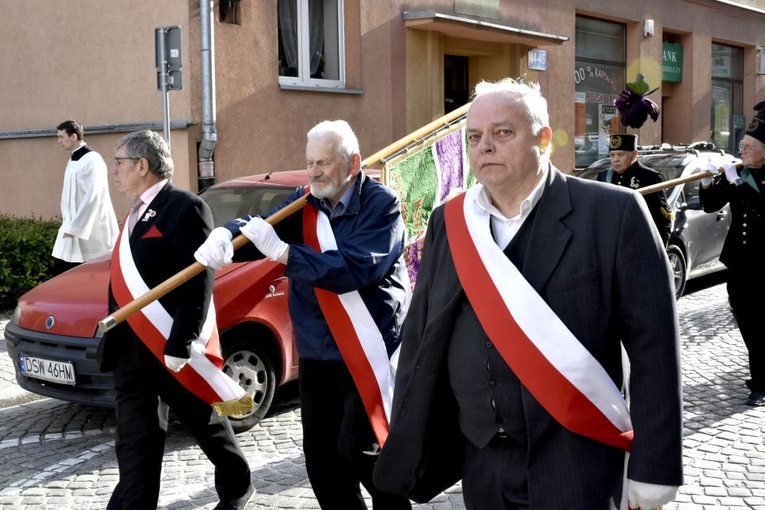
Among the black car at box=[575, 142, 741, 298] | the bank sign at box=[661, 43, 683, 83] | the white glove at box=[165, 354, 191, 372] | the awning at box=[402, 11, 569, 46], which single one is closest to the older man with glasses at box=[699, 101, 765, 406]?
the black car at box=[575, 142, 741, 298]

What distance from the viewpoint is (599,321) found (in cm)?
249

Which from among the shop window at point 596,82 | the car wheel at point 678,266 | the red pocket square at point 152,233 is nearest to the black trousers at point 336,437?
the red pocket square at point 152,233

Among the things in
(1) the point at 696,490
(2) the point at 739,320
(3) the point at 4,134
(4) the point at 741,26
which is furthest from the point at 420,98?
(4) the point at 741,26

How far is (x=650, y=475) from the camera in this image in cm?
239

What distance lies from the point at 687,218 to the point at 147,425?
7.75 m

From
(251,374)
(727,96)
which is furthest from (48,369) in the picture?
(727,96)

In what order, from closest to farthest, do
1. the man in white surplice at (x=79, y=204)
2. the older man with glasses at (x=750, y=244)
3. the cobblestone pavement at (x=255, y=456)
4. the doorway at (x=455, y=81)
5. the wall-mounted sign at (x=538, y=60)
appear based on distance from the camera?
1. the cobblestone pavement at (x=255, y=456)
2. the older man with glasses at (x=750, y=244)
3. the man in white surplice at (x=79, y=204)
4. the doorway at (x=455, y=81)
5. the wall-mounted sign at (x=538, y=60)

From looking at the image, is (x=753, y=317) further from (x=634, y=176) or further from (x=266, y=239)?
(x=266, y=239)

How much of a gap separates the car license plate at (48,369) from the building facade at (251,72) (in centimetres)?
421

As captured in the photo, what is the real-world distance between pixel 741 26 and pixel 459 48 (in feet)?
36.5

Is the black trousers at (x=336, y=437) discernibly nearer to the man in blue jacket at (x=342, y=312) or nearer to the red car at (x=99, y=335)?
the man in blue jacket at (x=342, y=312)

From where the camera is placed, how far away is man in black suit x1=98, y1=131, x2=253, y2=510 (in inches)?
162

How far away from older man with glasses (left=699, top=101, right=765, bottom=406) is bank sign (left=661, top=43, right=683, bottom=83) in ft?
52.2

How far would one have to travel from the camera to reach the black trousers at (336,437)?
3797 millimetres
